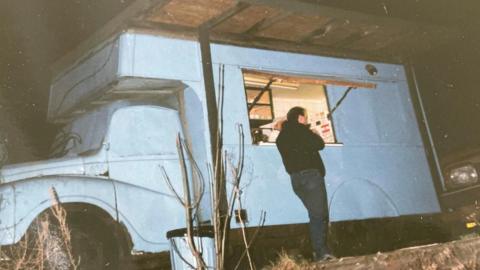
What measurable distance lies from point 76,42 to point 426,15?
5935 millimetres

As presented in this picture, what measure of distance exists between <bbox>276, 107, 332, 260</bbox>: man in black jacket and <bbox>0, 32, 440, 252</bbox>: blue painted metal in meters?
1.02

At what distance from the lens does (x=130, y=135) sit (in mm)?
5293

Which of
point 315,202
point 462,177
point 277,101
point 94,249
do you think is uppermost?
point 277,101

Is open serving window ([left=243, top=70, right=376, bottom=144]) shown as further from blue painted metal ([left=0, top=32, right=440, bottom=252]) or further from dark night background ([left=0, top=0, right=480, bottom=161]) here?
dark night background ([left=0, top=0, right=480, bottom=161])

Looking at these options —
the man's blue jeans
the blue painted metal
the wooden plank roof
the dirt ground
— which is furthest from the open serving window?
the dirt ground

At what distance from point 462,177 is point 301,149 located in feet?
7.38

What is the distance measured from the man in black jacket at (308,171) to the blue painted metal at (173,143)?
1.02m

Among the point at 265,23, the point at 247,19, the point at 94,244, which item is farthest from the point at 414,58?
the point at 94,244

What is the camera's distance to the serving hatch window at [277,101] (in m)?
6.55

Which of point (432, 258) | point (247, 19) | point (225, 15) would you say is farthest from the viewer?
point (247, 19)

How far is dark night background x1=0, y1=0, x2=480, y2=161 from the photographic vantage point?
6.67 m

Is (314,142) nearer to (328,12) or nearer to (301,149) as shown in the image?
(301,149)

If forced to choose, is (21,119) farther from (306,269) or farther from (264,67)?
(306,269)

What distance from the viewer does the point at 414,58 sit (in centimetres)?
809
